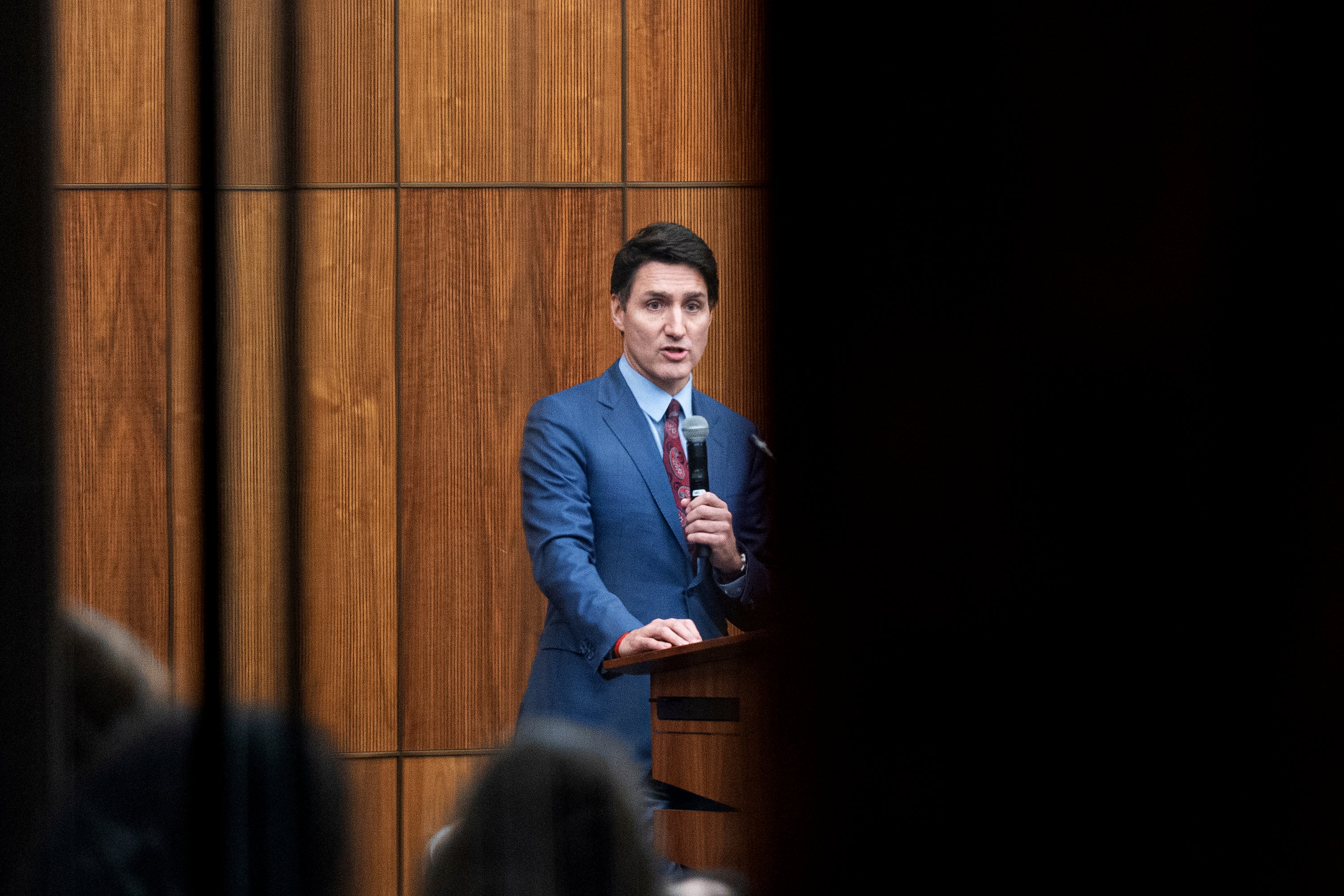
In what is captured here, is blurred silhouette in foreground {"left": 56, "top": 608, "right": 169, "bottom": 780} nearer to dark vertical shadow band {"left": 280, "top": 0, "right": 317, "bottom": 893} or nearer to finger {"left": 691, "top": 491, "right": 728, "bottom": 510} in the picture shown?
dark vertical shadow band {"left": 280, "top": 0, "right": 317, "bottom": 893}

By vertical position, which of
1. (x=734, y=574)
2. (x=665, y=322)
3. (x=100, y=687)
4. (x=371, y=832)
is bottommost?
(x=371, y=832)

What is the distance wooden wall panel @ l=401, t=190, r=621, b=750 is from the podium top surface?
0.09 m

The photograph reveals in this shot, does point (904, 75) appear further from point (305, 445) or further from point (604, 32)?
point (305, 445)

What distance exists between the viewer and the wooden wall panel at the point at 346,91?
844 millimetres

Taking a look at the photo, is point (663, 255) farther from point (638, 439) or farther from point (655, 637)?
point (655, 637)

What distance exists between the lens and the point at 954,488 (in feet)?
2.71

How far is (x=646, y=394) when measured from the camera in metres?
0.77

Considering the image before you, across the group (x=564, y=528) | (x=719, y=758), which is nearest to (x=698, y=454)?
(x=564, y=528)

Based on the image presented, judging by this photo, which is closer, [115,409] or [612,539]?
[612,539]

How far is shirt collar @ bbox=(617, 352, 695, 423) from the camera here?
771mm

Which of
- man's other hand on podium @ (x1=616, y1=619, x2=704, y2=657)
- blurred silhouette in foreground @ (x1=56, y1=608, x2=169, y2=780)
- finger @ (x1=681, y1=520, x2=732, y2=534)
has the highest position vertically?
finger @ (x1=681, y1=520, x2=732, y2=534)

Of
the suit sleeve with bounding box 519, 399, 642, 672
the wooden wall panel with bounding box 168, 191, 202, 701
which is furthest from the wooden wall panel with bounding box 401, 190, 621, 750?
the wooden wall panel with bounding box 168, 191, 202, 701

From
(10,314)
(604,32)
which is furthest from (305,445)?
(604,32)

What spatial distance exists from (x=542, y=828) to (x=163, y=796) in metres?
0.37
